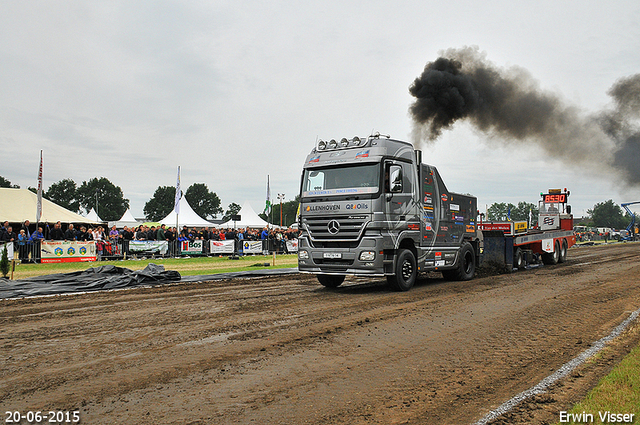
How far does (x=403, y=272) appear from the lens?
11.8m

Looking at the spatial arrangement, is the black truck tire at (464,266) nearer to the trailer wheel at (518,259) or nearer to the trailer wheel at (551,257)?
the trailer wheel at (518,259)

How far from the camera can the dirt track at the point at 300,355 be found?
13.2 ft

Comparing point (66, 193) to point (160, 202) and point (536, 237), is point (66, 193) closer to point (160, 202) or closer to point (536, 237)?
point (160, 202)

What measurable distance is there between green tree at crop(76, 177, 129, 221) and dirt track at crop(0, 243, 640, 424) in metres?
141

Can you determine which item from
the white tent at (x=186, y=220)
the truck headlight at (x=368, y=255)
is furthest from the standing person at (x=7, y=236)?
the white tent at (x=186, y=220)

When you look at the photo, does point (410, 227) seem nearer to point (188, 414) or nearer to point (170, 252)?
point (188, 414)

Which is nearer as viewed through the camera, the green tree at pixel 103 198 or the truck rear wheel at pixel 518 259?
the truck rear wheel at pixel 518 259

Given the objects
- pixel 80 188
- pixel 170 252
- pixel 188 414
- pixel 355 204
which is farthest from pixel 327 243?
pixel 80 188

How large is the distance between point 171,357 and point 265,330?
5.73 feet

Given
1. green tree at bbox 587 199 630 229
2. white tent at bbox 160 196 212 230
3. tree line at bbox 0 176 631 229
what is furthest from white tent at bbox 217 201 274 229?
green tree at bbox 587 199 630 229

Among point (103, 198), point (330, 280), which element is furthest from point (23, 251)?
point (103, 198)

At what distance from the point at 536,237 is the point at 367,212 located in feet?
37.9

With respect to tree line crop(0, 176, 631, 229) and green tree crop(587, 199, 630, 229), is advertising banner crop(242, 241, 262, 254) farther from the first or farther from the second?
green tree crop(587, 199, 630, 229)

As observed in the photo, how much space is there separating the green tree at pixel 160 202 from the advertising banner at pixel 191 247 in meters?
113
